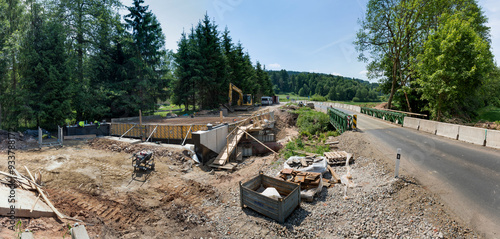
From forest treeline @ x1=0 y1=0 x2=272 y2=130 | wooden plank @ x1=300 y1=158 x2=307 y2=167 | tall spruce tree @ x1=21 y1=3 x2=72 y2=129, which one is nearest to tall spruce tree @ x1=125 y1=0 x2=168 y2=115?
forest treeline @ x1=0 y1=0 x2=272 y2=130

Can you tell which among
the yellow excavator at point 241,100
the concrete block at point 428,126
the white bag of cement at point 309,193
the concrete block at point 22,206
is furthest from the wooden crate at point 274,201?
the yellow excavator at point 241,100

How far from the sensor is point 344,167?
30.7ft

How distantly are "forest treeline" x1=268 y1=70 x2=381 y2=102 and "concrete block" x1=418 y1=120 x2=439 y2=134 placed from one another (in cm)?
9686

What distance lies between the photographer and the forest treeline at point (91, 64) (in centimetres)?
2011

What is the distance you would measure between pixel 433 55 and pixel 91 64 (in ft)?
116

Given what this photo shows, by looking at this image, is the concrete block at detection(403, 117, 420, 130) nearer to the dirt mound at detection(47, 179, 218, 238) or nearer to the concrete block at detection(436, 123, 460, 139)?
the concrete block at detection(436, 123, 460, 139)

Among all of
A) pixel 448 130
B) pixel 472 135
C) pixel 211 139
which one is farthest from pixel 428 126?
pixel 211 139

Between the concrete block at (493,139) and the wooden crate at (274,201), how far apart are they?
10.3m

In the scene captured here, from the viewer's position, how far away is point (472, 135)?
11.0 metres

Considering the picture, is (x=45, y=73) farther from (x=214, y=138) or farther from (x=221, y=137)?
(x=221, y=137)

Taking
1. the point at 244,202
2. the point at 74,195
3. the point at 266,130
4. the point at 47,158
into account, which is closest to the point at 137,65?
the point at 47,158

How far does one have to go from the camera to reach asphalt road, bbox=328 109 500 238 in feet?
17.5

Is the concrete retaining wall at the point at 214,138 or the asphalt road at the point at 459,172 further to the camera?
the concrete retaining wall at the point at 214,138

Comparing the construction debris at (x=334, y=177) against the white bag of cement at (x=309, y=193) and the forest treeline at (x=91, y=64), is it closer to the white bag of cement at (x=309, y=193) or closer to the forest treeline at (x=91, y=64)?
the white bag of cement at (x=309, y=193)
